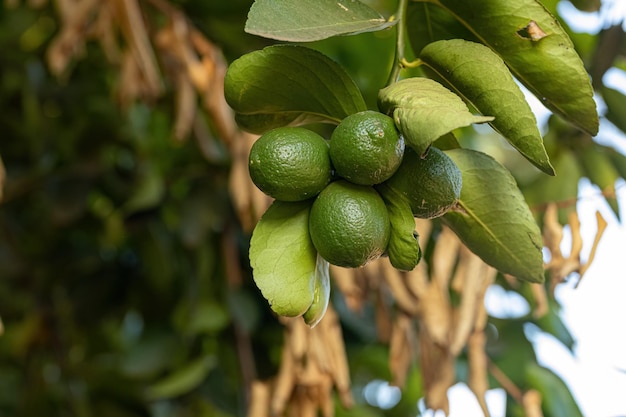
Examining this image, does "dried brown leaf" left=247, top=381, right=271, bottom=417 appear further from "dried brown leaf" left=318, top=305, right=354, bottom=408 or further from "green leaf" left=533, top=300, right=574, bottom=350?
"green leaf" left=533, top=300, right=574, bottom=350

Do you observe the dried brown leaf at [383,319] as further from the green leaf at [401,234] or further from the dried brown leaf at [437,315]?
the green leaf at [401,234]

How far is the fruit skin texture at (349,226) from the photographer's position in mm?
329

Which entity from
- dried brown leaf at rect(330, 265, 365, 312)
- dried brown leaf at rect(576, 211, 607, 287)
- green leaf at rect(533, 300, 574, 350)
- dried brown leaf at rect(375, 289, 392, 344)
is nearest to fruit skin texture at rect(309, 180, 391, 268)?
dried brown leaf at rect(576, 211, 607, 287)

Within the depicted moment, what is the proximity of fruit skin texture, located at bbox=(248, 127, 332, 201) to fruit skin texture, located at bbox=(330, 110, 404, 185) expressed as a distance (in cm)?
1

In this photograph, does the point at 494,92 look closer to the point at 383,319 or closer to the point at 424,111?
the point at 424,111

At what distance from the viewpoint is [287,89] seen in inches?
14.6

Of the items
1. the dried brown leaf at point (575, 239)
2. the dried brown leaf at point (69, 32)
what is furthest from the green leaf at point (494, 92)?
the dried brown leaf at point (69, 32)

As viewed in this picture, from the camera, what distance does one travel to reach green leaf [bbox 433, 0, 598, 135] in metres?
0.33

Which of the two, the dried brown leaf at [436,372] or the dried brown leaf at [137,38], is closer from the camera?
the dried brown leaf at [436,372]

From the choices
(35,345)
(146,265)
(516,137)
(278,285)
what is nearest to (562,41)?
(516,137)

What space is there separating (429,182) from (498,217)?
61 mm

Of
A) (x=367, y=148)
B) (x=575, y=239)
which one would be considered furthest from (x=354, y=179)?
(x=575, y=239)

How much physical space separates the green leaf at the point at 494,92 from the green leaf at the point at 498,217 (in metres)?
0.04

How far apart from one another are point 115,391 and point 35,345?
0.17 metres
